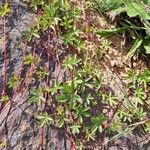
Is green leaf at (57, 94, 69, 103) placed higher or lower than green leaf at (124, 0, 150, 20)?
lower

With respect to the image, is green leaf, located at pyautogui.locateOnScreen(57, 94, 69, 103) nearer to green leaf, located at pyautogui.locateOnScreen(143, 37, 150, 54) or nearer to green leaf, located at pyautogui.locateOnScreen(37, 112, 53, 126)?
green leaf, located at pyautogui.locateOnScreen(37, 112, 53, 126)

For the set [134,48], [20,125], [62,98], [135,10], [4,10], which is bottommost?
[20,125]

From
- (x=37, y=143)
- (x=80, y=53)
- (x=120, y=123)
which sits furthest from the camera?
(x=80, y=53)

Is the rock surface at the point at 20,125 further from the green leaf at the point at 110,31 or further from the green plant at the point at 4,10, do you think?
the green leaf at the point at 110,31

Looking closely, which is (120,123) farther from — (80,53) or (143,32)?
(143,32)

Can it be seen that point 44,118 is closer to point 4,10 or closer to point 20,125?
point 20,125

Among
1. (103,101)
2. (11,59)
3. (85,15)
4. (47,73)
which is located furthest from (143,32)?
(11,59)

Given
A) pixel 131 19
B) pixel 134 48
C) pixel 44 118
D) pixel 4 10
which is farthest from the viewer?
pixel 131 19

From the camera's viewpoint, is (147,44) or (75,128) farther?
(147,44)

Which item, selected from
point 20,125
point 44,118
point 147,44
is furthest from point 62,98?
point 147,44

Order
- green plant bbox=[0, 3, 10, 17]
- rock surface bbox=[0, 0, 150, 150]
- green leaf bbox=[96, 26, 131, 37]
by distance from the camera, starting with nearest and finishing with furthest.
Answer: rock surface bbox=[0, 0, 150, 150], green plant bbox=[0, 3, 10, 17], green leaf bbox=[96, 26, 131, 37]

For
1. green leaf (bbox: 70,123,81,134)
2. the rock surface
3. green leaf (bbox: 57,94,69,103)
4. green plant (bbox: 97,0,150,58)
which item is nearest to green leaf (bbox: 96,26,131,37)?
green plant (bbox: 97,0,150,58)
